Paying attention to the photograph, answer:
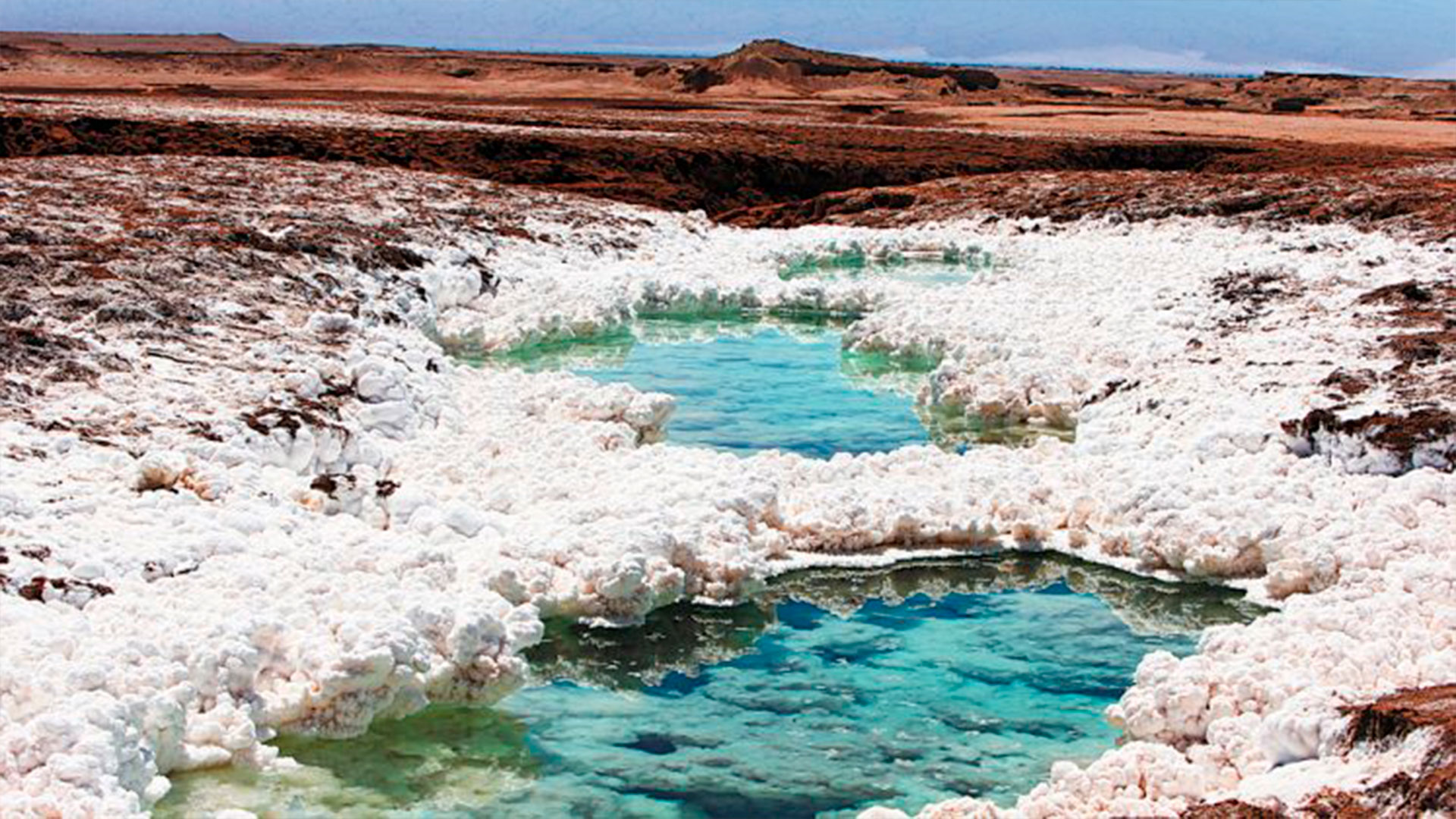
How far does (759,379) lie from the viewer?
15.0m

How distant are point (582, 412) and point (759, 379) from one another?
11.6 ft

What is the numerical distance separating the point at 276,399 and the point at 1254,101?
73994mm

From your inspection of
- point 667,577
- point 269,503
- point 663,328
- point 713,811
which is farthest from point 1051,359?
point 713,811

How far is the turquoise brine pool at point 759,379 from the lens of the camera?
12.6 meters

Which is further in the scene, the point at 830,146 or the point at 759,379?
the point at 830,146

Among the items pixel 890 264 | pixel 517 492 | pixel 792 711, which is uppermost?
pixel 890 264

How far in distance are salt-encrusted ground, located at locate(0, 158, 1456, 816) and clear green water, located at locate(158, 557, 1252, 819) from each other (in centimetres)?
21

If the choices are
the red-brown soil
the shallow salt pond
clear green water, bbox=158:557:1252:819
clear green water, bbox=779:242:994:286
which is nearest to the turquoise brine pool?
the shallow salt pond

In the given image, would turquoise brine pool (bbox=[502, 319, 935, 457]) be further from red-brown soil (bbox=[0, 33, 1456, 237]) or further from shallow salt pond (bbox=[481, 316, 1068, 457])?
red-brown soil (bbox=[0, 33, 1456, 237])

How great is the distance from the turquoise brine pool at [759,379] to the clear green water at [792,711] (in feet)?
11.2

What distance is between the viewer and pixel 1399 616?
755cm


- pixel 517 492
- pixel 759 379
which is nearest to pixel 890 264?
pixel 759 379

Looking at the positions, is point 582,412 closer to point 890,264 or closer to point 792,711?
point 792,711

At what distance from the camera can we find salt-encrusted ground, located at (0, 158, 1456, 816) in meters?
6.56
